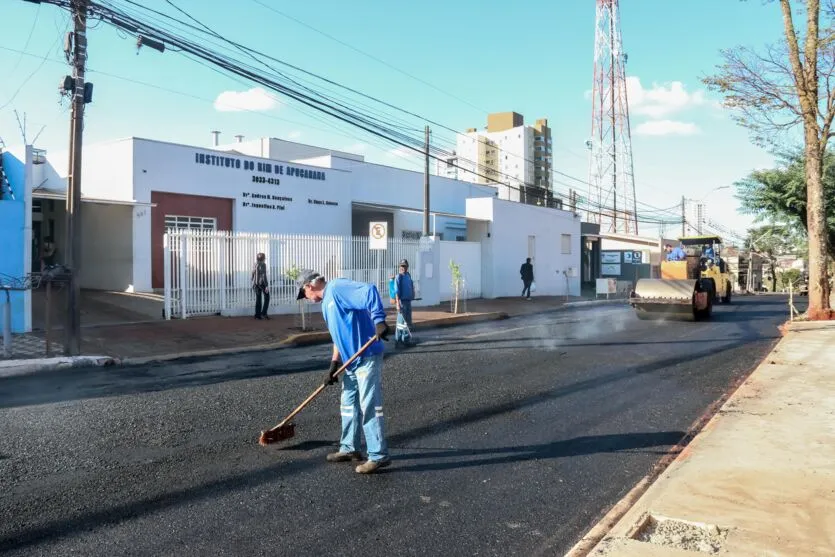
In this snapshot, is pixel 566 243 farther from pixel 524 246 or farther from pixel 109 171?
pixel 109 171

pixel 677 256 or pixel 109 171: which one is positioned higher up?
pixel 109 171

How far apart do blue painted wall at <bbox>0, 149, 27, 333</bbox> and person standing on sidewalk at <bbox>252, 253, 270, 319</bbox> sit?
4.88 metres

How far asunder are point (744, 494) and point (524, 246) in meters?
24.9

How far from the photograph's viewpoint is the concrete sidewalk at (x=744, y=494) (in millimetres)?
3645

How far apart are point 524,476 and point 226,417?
3.36 meters

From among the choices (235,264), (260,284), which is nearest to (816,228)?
(260,284)

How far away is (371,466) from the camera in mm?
5039

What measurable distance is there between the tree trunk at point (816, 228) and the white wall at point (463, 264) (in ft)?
37.2

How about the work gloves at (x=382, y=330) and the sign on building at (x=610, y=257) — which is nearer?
the work gloves at (x=382, y=330)

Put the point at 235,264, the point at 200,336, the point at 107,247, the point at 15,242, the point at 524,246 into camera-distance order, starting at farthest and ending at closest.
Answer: the point at 524,246, the point at 107,247, the point at 235,264, the point at 200,336, the point at 15,242

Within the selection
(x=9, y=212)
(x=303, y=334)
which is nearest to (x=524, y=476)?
(x=303, y=334)

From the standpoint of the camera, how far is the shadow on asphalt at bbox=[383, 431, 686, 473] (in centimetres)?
533

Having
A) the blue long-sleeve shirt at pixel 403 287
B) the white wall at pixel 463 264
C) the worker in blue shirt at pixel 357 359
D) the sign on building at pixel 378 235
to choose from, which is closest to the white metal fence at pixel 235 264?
the sign on building at pixel 378 235

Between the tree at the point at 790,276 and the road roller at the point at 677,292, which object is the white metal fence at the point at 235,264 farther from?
the tree at the point at 790,276
